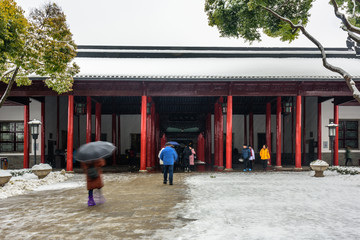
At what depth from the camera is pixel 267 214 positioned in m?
5.84

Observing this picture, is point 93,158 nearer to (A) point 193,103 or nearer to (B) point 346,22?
(B) point 346,22

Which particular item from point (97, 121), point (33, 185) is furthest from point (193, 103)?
point (33, 185)

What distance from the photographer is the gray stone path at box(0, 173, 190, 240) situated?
4.82 m

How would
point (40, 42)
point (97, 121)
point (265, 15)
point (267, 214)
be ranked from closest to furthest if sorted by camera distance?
point (267, 214) → point (40, 42) → point (265, 15) → point (97, 121)

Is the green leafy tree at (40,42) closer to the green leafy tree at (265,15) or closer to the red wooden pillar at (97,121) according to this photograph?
the green leafy tree at (265,15)

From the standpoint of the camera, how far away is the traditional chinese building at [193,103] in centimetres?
1491

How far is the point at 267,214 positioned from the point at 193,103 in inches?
702

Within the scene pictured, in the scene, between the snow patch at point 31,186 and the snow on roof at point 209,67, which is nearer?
the snow patch at point 31,186

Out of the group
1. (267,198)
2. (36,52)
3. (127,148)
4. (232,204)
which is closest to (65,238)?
(232,204)

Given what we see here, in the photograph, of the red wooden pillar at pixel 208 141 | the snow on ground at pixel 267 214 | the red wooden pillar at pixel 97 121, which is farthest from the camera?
the red wooden pillar at pixel 208 141

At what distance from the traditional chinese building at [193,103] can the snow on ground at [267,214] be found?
680cm

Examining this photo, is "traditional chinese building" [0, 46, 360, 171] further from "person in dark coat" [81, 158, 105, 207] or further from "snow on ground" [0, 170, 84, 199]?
"person in dark coat" [81, 158, 105, 207]

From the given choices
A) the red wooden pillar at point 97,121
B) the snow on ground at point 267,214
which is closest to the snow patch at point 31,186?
the snow on ground at point 267,214

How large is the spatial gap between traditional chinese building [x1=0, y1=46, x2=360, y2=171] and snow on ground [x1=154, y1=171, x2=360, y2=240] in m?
6.80
